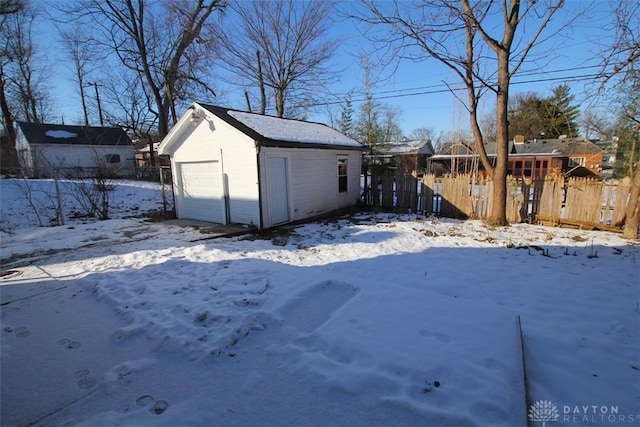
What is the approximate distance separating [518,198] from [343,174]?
6.23 metres

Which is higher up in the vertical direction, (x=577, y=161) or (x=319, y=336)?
(x=577, y=161)

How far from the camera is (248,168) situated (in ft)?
28.3

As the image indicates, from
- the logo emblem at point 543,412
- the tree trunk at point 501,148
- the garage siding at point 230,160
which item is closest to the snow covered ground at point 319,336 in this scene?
the logo emblem at point 543,412

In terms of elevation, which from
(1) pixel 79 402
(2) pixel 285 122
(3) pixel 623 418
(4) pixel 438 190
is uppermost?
(2) pixel 285 122

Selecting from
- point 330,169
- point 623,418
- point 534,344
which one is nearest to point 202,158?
point 330,169

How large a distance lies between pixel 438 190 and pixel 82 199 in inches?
539

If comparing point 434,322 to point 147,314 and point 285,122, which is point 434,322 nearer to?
point 147,314

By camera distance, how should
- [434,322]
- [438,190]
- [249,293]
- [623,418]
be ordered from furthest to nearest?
[438,190], [249,293], [434,322], [623,418]

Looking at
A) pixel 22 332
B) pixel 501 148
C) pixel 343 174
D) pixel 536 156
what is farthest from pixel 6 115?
pixel 536 156

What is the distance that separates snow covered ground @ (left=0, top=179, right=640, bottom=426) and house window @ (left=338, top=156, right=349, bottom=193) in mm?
6075

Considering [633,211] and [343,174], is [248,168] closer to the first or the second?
[343,174]

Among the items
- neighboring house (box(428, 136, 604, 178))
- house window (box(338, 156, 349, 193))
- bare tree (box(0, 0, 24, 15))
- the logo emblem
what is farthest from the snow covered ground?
bare tree (box(0, 0, 24, 15))

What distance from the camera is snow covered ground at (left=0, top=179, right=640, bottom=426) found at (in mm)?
2217

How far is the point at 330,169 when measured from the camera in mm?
11500
